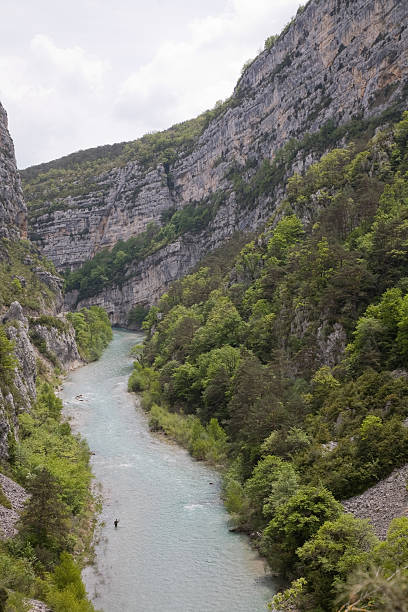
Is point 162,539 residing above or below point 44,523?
below

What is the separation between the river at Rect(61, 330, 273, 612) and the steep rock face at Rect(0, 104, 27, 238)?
2392 inches

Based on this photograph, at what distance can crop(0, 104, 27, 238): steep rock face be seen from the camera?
96.4m

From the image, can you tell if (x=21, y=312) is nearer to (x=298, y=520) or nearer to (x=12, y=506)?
(x=12, y=506)

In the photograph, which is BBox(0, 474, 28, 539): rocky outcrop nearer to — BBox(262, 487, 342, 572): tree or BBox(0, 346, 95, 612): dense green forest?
BBox(0, 346, 95, 612): dense green forest

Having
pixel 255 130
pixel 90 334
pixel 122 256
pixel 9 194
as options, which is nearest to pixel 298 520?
pixel 90 334

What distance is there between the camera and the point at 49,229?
560 ft

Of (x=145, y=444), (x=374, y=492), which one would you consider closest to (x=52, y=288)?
(x=145, y=444)

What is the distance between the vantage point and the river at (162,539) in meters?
21.8

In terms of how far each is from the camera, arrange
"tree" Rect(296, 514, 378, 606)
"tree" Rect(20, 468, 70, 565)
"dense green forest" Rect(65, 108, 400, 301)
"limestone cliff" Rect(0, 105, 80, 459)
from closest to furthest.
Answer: "tree" Rect(296, 514, 378, 606), "tree" Rect(20, 468, 70, 565), "limestone cliff" Rect(0, 105, 80, 459), "dense green forest" Rect(65, 108, 400, 301)

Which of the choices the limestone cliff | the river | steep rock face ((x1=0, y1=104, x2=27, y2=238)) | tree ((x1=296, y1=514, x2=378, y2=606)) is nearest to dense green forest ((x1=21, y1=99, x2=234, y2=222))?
steep rock face ((x1=0, y1=104, x2=27, y2=238))

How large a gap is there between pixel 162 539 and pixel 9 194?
288 ft

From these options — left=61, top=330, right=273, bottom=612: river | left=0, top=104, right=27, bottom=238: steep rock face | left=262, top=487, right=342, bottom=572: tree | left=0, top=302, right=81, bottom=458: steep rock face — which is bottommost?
left=61, top=330, right=273, bottom=612: river

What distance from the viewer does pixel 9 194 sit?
9944 centimetres

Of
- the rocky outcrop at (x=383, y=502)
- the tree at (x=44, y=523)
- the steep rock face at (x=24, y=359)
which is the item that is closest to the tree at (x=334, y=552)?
the rocky outcrop at (x=383, y=502)
